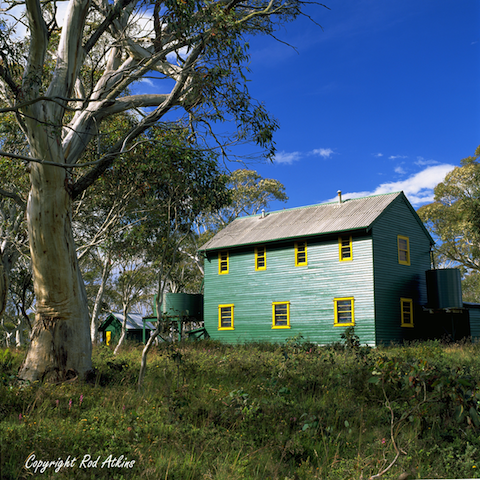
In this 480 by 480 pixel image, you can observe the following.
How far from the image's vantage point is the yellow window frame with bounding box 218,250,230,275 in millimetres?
28783

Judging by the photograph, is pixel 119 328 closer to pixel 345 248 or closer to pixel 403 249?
pixel 345 248

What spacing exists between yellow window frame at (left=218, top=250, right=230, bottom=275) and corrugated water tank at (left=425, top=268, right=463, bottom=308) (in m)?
12.3

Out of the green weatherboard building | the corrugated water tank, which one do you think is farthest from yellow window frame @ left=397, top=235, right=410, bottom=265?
the corrugated water tank

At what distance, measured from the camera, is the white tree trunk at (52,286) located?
964 centimetres

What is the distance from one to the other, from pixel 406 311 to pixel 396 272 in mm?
2317

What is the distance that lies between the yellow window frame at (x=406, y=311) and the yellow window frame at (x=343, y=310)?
311 centimetres

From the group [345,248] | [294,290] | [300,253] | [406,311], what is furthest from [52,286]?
[406,311]

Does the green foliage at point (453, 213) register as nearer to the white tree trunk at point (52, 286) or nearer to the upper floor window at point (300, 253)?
the upper floor window at point (300, 253)

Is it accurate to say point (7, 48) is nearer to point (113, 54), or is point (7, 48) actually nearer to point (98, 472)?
point (113, 54)

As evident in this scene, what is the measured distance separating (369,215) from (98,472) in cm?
2117

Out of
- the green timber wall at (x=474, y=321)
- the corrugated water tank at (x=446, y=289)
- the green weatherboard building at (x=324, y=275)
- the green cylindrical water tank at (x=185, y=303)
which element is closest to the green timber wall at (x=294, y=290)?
the green weatherboard building at (x=324, y=275)

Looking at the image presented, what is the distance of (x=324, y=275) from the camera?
80.6ft

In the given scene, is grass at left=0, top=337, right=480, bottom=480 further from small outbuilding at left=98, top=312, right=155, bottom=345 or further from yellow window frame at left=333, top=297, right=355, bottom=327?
small outbuilding at left=98, top=312, right=155, bottom=345

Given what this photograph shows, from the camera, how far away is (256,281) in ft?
88.9
